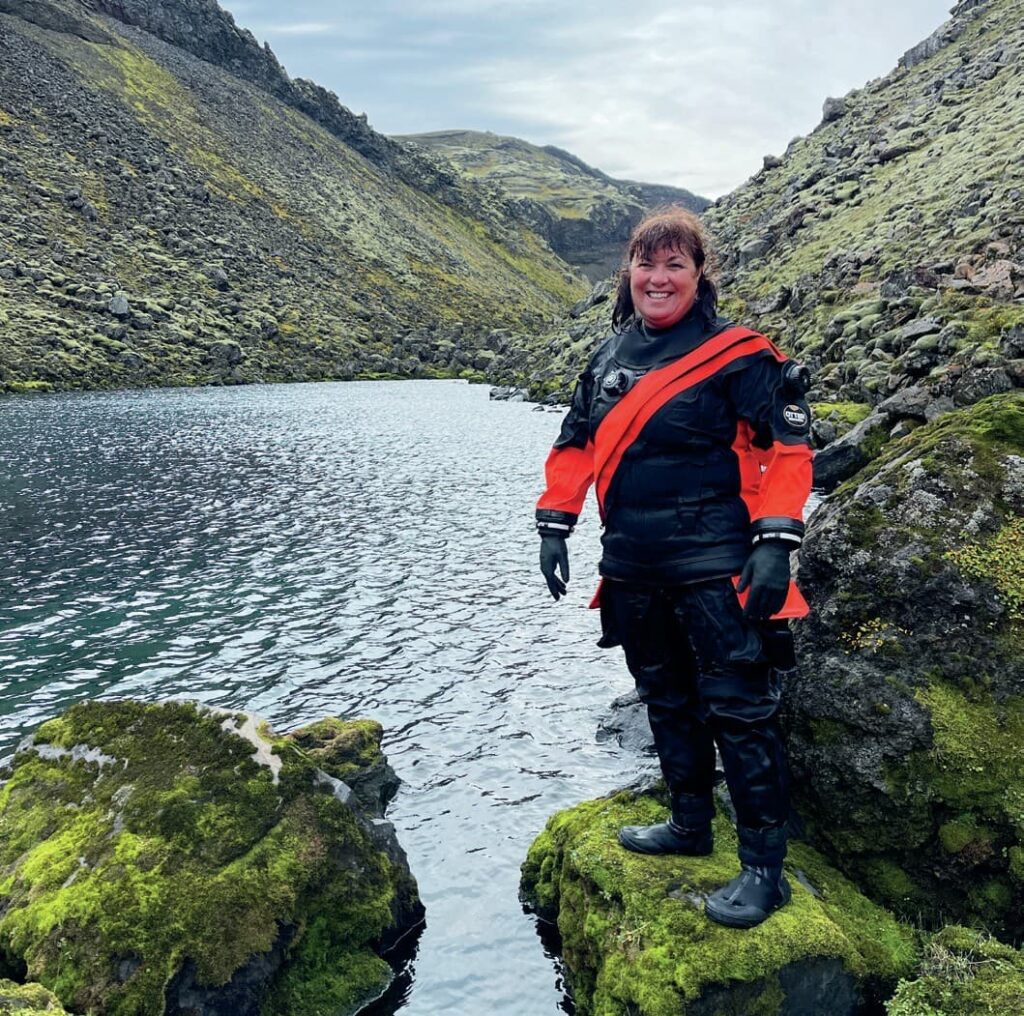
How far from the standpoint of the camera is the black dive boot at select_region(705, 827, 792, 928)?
5629 mm

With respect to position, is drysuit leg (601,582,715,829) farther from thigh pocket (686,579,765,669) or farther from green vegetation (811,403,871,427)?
green vegetation (811,403,871,427)

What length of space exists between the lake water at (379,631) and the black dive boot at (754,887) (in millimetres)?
1954

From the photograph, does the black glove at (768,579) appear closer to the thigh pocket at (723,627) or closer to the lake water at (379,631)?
the thigh pocket at (723,627)

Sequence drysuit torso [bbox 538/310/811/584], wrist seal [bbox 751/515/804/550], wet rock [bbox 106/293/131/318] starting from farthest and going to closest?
wet rock [bbox 106/293/131/318] → drysuit torso [bbox 538/310/811/584] → wrist seal [bbox 751/515/804/550]

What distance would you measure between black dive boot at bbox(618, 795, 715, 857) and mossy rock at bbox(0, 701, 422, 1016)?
2396 mm

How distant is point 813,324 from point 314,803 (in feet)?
132

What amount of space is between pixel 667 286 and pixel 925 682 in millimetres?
3882

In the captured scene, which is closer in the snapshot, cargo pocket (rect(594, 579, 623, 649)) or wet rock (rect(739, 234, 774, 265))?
cargo pocket (rect(594, 579, 623, 649))

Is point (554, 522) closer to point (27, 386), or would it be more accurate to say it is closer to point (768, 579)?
point (768, 579)

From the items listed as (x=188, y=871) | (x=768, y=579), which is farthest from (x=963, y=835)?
(x=188, y=871)

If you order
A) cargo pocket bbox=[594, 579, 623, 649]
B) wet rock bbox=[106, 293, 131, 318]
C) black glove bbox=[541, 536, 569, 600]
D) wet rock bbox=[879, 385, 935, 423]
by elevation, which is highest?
wet rock bbox=[106, 293, 131, 318]

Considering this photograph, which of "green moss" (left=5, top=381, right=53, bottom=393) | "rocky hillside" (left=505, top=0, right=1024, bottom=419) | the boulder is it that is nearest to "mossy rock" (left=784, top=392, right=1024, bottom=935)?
"rocky hillside" (left=505, top=0, right=1024, bottom=419)

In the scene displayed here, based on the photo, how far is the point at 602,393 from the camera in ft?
20.4

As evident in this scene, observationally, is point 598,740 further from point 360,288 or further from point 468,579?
point 360,288
